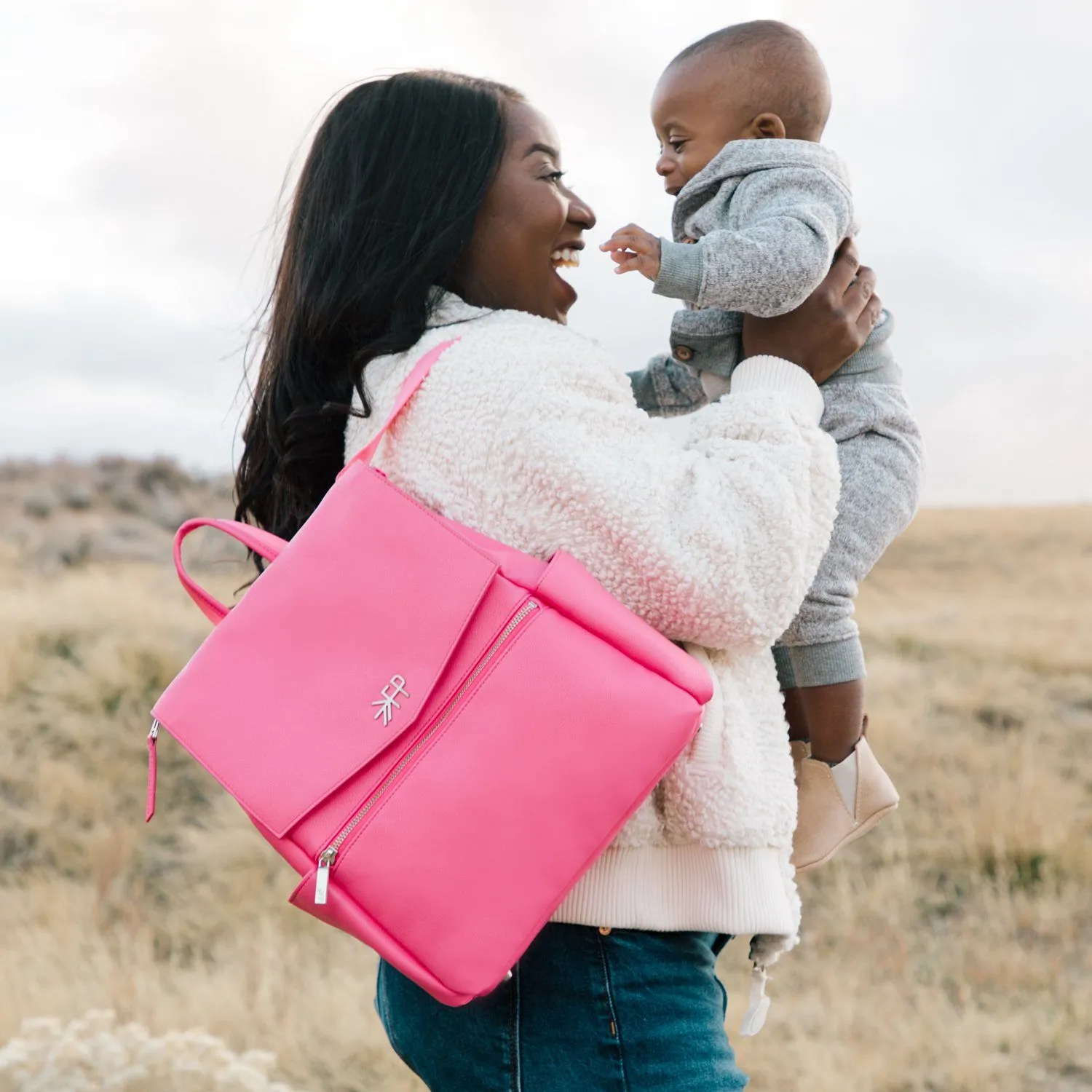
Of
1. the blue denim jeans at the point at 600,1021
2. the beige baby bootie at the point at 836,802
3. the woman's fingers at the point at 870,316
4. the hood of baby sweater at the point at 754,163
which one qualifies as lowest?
the beige baby bootie at the point at 836,802

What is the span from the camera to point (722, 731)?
4.88 feet

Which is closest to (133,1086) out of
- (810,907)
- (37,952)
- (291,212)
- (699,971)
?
(37,952)

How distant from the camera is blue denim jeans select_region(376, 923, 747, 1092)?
1450 millimetres

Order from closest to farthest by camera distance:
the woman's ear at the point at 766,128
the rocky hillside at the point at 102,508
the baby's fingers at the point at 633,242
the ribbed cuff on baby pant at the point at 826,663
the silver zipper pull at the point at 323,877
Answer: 1. the silver zipper pull at the point at 323,877
2. the baby's fingers at the point at 633,242
3. the ribbed cuff on baby pant at the point at 826,663
4. the woman's ear at the point at 766,128
5. the rocky hillside at the point at 102,508

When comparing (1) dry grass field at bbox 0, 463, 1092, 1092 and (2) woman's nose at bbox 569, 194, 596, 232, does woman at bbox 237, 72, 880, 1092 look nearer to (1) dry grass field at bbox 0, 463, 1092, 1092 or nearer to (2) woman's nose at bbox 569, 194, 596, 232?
(2) woman's nose at bbox 569, 194, 596, 232

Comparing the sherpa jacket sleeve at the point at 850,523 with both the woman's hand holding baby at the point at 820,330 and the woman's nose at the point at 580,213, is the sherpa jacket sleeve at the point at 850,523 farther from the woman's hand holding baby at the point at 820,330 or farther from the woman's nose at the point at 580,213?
the woman's nose at the point at 580,213

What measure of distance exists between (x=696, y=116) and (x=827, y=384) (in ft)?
1.86

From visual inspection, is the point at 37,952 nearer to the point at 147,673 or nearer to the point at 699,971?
the point at 147,673

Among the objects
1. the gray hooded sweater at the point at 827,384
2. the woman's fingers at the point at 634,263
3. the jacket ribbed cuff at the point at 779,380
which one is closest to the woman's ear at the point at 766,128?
the gray hooded sweater at the point at 827,384

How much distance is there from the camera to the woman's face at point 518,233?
1.73 m

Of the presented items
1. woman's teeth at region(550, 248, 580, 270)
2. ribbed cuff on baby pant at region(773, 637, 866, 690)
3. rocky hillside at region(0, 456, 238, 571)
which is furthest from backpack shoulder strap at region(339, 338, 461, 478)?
rocky hillside at region(0, 456, 238, 571)

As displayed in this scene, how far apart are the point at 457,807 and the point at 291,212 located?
1.00 metres

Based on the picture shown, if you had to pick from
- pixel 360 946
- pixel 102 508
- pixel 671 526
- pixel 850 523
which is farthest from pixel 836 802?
pixel 102 508

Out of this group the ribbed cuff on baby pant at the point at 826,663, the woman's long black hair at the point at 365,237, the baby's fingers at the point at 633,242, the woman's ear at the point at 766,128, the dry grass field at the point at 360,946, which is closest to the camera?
the woman's long black hair at the point at 365,237
